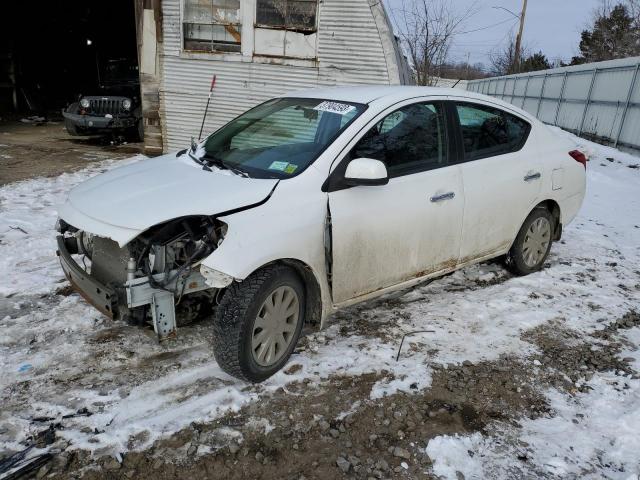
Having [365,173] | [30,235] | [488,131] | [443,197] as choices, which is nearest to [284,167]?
[365,173]

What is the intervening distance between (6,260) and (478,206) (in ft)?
14.0

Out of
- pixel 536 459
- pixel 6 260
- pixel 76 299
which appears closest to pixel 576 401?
pixel 536 459

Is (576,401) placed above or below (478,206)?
below

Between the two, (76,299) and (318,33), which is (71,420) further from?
(318,33)

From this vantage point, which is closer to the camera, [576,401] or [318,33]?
[576,401]

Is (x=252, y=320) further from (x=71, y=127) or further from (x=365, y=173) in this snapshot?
(x=71, y=127)

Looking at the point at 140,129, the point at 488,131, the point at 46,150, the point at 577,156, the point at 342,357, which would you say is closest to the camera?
the point at 342,357

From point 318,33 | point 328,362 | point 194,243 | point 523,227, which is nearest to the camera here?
point 194,243

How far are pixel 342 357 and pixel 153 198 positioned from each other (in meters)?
1.59

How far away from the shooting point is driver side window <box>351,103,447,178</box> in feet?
11.1

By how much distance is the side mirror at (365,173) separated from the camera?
304 cm

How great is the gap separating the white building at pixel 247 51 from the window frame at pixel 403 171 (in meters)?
5.60

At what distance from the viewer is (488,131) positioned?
418 centimetres

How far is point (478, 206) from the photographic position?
396 cm
